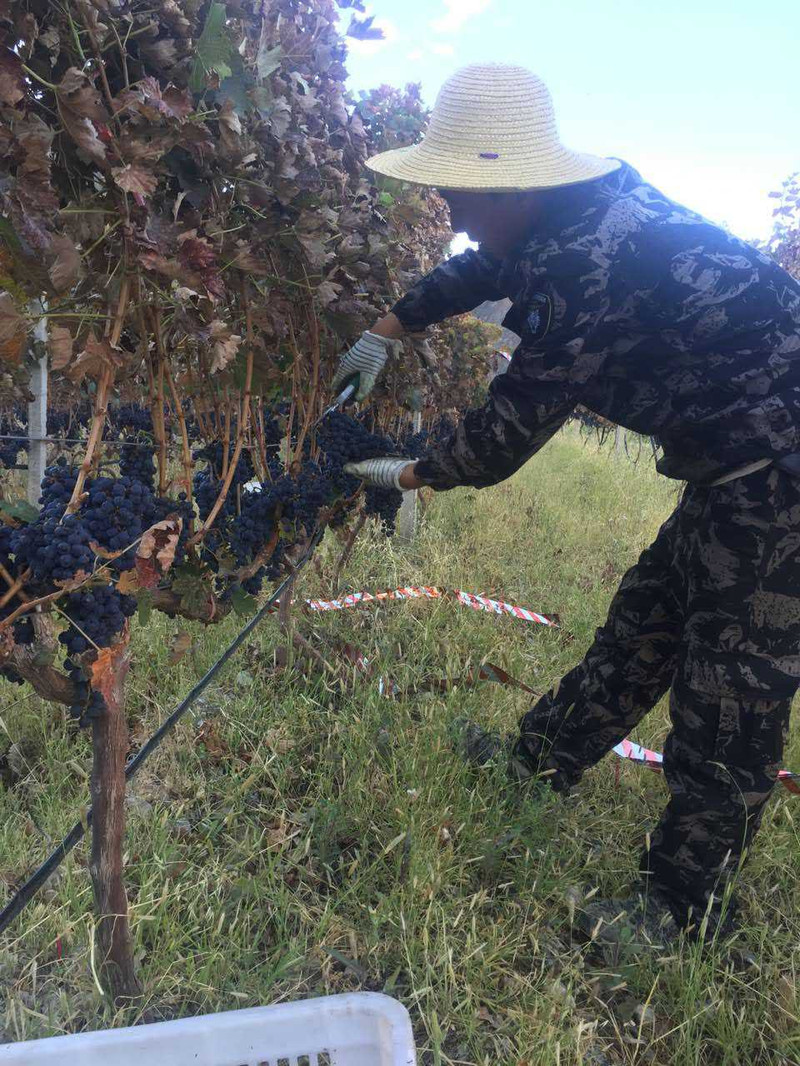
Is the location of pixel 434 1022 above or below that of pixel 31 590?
below

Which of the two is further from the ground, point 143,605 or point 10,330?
point 10,330

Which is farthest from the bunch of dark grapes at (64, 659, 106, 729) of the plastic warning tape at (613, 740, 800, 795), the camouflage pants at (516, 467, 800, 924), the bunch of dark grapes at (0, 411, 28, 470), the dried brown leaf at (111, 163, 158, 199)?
the bunch of dark grapes at (0, 411, 28, 470)

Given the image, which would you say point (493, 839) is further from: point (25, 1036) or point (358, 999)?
point (25, 1036)

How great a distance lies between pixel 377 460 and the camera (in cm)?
237

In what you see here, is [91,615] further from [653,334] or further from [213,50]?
[653,334]

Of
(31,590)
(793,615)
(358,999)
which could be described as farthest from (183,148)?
(793,615)

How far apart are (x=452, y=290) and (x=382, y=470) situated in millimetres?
632

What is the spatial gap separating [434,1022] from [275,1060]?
1.74ft

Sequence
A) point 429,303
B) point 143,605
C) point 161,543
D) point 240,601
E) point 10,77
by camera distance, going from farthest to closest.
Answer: point 429,303 → point 240,601 → point 143,605 → point 161,543 → point 10,77

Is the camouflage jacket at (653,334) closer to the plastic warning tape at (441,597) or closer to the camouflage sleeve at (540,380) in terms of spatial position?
the camouflage sleeve at (540,380)

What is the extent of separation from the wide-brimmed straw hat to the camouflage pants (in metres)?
0.92

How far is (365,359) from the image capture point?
8.09ft

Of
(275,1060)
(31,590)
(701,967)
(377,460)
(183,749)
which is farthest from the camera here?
(183,749)

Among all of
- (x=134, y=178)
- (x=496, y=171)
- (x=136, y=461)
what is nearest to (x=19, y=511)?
(x=136, y=461)
